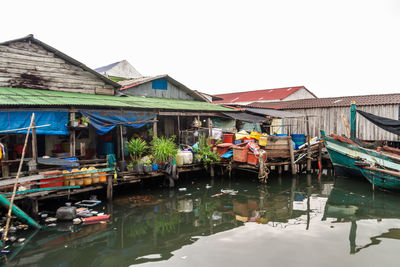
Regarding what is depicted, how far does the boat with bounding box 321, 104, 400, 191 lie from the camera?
11.1 metres

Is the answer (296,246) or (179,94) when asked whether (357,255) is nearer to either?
(296,246)

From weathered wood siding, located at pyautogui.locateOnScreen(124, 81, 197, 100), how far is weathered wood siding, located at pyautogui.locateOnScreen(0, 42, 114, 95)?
2.64 meters

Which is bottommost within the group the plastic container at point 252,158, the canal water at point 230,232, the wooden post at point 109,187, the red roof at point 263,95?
the canal water at point 230,232

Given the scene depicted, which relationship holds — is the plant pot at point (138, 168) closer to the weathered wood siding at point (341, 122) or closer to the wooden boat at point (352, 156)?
the wooden boat at point (352, 156)

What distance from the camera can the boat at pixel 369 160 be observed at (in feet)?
36.5

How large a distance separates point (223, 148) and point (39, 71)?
8.87m

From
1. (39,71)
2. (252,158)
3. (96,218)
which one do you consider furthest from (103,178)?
(252,158)

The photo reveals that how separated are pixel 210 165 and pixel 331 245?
25.9 ft

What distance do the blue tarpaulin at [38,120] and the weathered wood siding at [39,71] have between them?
306 cm

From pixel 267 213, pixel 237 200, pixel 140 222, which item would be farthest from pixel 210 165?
pixel 140 222

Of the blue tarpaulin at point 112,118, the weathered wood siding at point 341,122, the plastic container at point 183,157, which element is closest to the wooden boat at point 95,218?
the blue tarpaulin at point 112,118

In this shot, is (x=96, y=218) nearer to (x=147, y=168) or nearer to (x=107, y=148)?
(x=147, y=168)

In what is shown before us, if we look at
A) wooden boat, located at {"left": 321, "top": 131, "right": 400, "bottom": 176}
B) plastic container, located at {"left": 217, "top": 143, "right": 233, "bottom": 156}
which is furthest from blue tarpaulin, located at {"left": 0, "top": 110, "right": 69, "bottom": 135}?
wooden boat, located at {"left": 321, "top": 131, "right": 400, "bottom": 176}

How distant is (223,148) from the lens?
13766 mm
